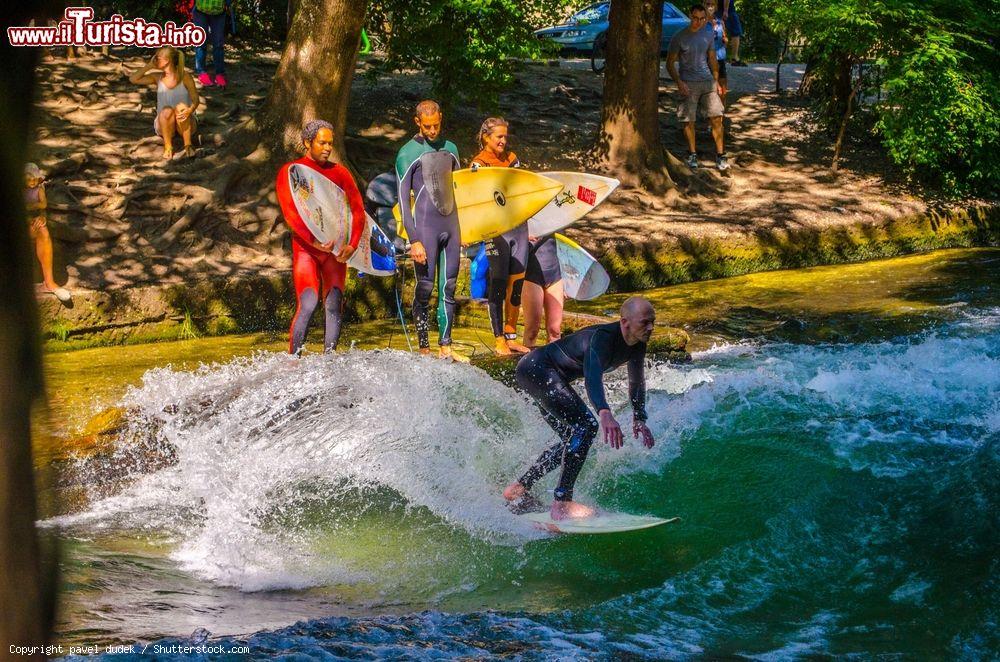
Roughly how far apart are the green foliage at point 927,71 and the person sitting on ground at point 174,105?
772cm

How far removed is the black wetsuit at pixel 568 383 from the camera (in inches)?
287

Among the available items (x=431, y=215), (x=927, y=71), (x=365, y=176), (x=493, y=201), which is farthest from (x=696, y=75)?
(x=431, y=215)

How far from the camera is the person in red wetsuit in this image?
8.78m

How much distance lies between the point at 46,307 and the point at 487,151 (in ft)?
14.3

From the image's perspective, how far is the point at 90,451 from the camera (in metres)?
7.68

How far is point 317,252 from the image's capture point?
352 inches

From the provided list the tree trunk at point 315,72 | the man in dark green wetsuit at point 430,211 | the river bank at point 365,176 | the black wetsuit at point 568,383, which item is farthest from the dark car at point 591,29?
the black wetsuit at point 568,383

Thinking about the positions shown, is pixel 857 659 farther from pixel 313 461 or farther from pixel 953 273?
pixel 953 273

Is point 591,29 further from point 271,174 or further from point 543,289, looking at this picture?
point 543,289

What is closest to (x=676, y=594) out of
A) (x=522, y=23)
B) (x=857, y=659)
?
(x=857, y=659)

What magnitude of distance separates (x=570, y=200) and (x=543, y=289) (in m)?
1.05

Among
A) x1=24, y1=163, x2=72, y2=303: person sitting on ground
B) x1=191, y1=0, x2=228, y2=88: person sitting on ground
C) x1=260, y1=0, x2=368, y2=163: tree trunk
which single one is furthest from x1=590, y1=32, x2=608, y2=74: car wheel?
x1=24, y1=163, x2=72, y2=303: person sitting on ground

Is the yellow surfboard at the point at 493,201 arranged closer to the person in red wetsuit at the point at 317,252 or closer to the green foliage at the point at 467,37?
the person in red wetsuit at the point at 317,252

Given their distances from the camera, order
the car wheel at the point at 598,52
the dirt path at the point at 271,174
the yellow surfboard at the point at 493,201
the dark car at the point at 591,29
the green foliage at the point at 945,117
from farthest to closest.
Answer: the dark car at the point at 591,29, the car wheel at the point at 598,52, the green foliage at the point at 945,117, the dirt path at the point at 271,174, the yellow surfboard at the point at 493,201
